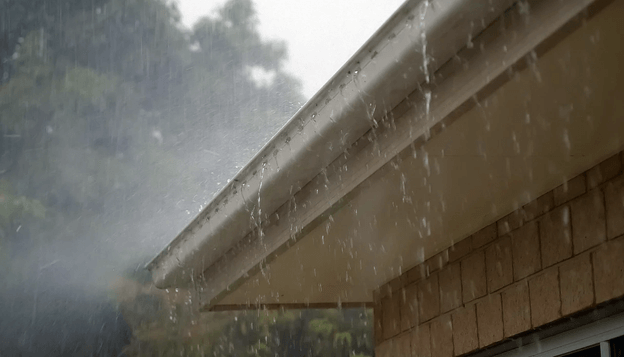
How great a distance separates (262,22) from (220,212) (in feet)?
77.6

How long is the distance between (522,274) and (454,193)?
1.47 feet

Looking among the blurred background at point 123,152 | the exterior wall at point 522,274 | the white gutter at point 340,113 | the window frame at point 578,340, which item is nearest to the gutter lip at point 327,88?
the white gutter at point 340,113

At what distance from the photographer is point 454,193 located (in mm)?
3287

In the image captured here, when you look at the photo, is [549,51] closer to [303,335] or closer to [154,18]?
[303,335]

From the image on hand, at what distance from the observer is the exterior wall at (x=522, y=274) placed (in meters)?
2.94

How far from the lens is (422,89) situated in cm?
251

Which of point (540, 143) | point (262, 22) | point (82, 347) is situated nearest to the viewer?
point (540, 143)

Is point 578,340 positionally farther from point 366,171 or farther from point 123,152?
point 123,152

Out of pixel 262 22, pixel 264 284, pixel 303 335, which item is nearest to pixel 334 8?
pixel 262 22

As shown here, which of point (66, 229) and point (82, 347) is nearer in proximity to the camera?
point (82, 347)

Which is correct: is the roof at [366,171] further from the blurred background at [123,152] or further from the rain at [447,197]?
the blurred background at [123,152]

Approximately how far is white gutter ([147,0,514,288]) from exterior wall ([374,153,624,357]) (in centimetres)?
93

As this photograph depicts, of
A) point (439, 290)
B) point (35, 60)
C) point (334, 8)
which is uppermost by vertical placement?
point (334, 8)

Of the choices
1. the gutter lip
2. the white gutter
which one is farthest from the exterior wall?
the gutter lip
